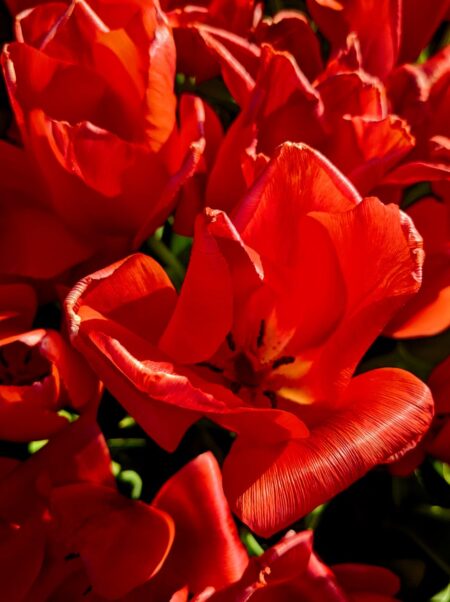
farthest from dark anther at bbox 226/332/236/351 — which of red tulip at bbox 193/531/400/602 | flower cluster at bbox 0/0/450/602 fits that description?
red tulip at bbox 193/531/400/602

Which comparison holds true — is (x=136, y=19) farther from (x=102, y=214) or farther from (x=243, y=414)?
(x=243, y=414)

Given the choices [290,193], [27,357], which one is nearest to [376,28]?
[290,193]

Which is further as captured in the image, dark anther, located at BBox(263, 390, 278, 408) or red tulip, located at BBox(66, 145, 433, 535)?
dark anther, located at BBox(263, 390, 278, 408)

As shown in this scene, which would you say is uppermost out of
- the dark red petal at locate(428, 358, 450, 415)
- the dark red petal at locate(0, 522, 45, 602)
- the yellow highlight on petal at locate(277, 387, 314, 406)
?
the dark red petal at locate(428, 358, 450, 415)

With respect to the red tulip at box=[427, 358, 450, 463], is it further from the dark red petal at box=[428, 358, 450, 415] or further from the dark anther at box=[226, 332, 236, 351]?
the dark anther at box=[226, 332, 236, 351]

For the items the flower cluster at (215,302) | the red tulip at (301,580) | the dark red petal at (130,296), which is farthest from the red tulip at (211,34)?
the red tulip at (301,580)

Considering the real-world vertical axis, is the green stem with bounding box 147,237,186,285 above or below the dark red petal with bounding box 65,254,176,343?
below

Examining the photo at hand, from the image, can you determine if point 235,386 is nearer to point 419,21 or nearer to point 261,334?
point 261,334

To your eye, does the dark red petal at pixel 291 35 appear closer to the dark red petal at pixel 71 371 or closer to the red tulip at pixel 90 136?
the red tulip at pixel 90 136
